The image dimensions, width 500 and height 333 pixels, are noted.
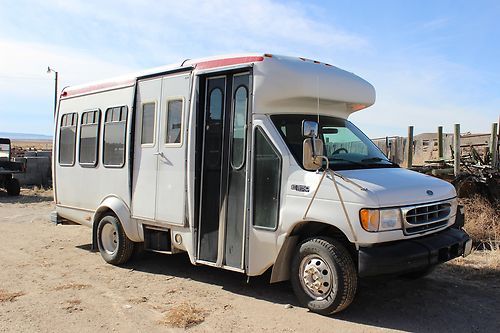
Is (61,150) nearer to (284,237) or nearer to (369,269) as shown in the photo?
(284,237)

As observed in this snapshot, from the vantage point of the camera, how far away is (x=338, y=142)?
625cm

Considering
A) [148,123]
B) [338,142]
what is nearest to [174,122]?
[148,123]

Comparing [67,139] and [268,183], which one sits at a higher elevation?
[67,139]

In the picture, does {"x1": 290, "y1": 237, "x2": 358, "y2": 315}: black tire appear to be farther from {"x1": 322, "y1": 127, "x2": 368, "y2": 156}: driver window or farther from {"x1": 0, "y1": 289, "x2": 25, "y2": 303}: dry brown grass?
{"x1": 0, "y1": 289, "x2": 25, "y2": 303}: dry brown grass

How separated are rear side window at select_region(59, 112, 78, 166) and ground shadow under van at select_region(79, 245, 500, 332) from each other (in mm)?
2814

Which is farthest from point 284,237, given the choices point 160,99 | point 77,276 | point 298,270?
point 77,276

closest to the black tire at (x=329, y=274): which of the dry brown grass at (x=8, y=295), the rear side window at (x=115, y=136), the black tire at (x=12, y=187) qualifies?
the dry brown grass at (x=8, y=295)

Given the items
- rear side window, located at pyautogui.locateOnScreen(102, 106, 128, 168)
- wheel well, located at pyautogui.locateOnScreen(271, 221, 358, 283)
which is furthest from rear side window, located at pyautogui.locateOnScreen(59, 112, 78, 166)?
wheel well, located at pyautogui.locateOnScreen(271, 221, 358, 283)

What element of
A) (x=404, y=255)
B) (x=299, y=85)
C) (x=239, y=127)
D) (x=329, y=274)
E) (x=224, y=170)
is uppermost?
(x=299, y=85)

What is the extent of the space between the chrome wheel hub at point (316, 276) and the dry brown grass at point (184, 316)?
3.93ft

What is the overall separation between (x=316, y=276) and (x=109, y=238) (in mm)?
4069

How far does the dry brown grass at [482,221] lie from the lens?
29.4ft

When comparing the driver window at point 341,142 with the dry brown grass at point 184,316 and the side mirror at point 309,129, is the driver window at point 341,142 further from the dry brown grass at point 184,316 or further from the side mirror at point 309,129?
the dry brown grass at point 184,316

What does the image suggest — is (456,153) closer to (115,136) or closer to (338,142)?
(338,142)
